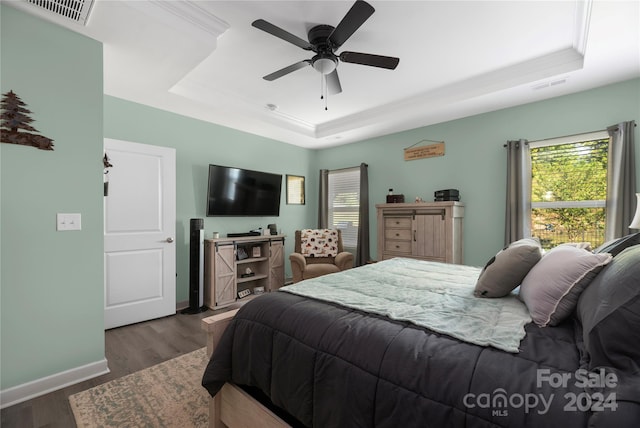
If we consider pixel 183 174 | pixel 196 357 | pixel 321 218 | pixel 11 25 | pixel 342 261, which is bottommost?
pixel 196 357

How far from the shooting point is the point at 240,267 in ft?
14.4

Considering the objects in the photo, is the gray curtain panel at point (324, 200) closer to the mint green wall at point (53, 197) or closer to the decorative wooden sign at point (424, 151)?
the decorative wooden sign at point (424, 151)

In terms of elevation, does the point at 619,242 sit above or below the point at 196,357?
above

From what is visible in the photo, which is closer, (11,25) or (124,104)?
(11,25)

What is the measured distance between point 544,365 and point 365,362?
55cm

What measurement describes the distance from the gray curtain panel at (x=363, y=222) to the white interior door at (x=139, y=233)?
2871 mm

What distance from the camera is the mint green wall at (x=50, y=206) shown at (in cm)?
182

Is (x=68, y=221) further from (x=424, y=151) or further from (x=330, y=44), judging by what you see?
(x=424, y=151)

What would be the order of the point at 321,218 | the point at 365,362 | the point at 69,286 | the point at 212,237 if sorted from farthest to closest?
the point at 321,218 < the point at 212,237 < the point at 69,286 < the point at 365,362

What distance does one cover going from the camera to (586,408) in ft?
2.36

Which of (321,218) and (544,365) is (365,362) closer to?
(544,365)

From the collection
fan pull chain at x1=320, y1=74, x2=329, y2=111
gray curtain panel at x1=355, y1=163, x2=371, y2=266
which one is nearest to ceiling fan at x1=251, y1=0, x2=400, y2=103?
fan pull chain at x1=320, y1=74, x2=329, y2=111

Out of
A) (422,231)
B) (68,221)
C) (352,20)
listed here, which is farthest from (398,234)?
(68,221)

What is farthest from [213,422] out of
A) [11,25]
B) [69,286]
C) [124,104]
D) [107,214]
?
[124,104]
